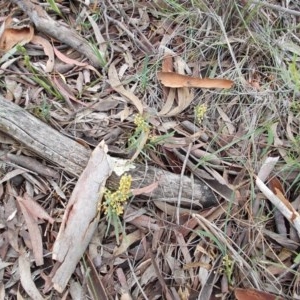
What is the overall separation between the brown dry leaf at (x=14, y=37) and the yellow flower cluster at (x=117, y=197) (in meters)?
0.74

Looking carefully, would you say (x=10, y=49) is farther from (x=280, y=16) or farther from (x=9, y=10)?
(x=280, y=16)

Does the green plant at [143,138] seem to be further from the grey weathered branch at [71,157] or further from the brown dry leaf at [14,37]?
the brown dry leaf at [14,37]

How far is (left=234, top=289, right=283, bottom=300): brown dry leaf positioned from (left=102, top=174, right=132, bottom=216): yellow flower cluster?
0.46 m

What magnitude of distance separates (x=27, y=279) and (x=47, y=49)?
898 millimetres

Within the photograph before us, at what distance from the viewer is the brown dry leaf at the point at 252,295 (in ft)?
5.71

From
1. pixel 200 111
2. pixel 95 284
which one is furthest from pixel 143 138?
pixel 95 284

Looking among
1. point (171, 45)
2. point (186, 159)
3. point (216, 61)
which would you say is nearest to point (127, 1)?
point (171, 45)

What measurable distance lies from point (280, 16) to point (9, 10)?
3.63 feet

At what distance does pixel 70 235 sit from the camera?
1755mm

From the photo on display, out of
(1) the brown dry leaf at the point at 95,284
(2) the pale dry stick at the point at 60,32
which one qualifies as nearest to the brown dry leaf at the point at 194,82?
(2) the pale dry stick at the point at 60,32

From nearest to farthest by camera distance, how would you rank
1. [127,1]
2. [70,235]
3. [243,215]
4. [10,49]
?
[70,235] < [243,215] < [10,49] < [127,1]

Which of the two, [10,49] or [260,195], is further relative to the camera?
[10,49]

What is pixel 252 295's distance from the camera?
1.74 metres

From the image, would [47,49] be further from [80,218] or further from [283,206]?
[283,206]
